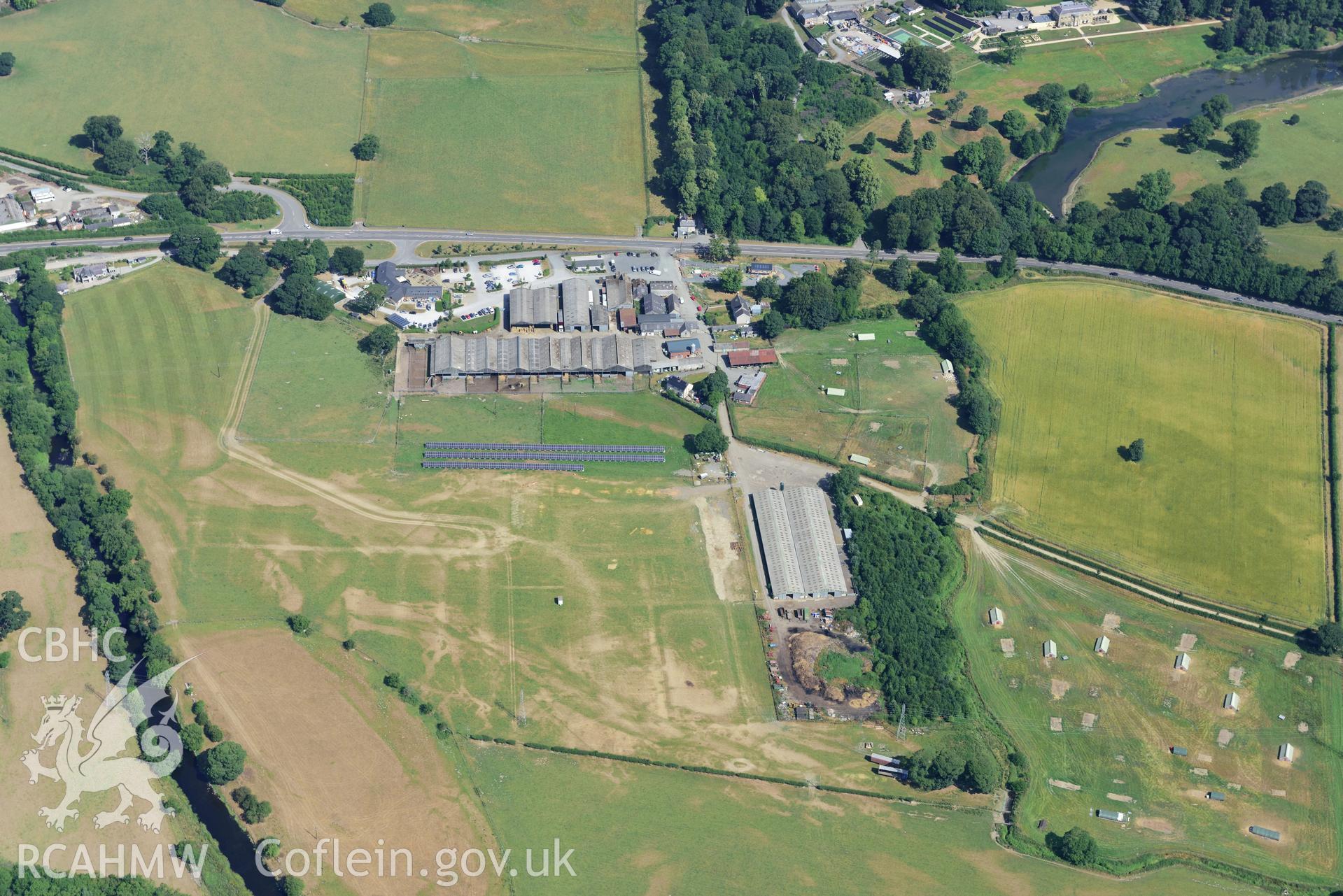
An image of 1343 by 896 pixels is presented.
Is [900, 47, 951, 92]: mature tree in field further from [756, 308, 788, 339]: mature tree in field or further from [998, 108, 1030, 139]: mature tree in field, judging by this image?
[756, 308, 788, 339]: mature tree in field

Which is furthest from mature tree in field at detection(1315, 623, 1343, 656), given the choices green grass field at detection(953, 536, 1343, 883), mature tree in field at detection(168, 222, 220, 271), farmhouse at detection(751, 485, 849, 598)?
mature tree in field at detection(168, 222, 220, 271)

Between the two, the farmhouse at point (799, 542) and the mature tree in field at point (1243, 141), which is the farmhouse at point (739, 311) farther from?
the mature tree in field at point (1243, 141)

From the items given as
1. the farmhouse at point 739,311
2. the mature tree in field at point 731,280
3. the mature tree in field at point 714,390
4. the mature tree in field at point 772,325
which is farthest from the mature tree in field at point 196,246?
A: the mature tree in field at point 772,325

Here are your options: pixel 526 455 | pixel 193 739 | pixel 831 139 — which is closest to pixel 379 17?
pixel 831 139

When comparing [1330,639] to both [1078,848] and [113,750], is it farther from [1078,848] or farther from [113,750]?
[113,750]

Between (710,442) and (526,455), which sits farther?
(526,455)

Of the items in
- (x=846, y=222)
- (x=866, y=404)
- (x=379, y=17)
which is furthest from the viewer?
(x=379, y=17)

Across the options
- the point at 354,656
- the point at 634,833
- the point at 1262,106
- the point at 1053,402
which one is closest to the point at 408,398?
the point at 354,656
